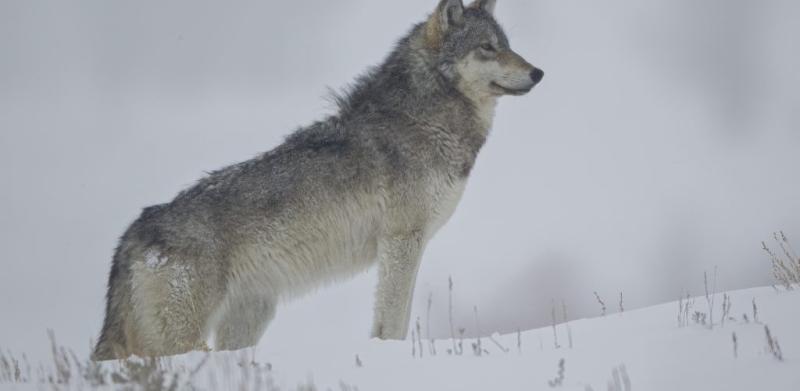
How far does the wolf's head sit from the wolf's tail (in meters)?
3.14

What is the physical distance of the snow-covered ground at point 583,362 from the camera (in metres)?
4.55

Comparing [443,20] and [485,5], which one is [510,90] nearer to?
[443,20]

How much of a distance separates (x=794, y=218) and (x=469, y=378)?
42.0 metres

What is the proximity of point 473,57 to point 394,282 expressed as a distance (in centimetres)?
211

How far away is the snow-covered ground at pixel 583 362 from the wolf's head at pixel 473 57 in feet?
8.38

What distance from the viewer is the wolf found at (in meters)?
6.79

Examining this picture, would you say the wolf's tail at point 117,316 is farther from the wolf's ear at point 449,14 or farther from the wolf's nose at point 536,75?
the wolf's nose at point 536,75

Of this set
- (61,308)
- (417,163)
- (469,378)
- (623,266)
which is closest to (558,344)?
(469,378)

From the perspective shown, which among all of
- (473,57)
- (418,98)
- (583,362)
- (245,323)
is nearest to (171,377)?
(583,362)

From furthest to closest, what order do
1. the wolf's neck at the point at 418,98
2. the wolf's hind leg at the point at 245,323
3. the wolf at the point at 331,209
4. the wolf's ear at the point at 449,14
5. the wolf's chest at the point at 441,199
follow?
1. the wolf's ear at the point at 449,14
2. the wolf's neck at the point at 418,98
3. the wolf's chest at the point at 441,199
4. the wolf's hind leg at the point at 245,323
5. the wolf at the point at 331,209

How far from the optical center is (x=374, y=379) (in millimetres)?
4977

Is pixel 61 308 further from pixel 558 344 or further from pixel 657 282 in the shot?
pixel 558 344

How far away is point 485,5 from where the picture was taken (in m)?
8.36

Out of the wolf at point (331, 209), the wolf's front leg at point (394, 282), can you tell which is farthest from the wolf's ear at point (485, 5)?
the wolf's front leg at point (394, 282)
